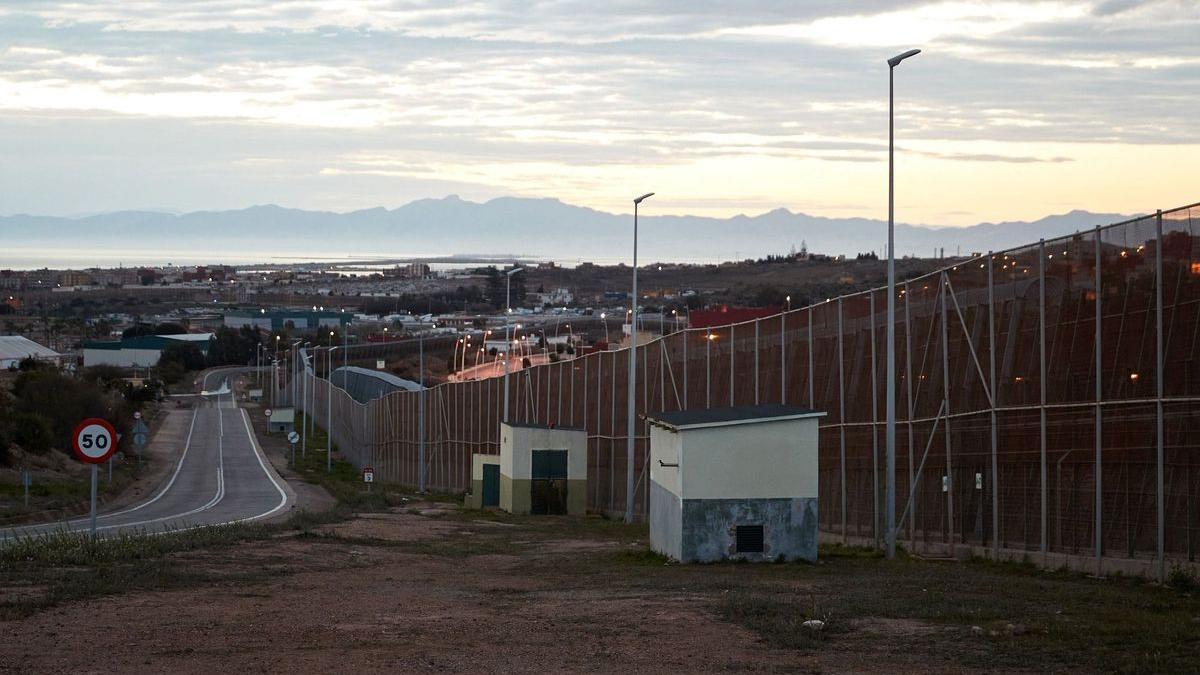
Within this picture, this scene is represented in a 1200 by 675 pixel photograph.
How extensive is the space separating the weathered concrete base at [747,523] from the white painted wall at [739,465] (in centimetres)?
13

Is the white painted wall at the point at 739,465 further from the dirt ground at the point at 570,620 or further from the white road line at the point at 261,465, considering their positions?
the white road line at the point at 261,465

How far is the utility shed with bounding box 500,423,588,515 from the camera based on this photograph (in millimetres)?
44031

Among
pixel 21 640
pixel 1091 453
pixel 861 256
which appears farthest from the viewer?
pixel 861 256

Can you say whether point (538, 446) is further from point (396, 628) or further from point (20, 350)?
point (20, 350)

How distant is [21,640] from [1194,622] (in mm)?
11082

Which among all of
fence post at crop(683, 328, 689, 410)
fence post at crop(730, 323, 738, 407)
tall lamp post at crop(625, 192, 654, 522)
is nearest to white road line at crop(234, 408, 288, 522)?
tall lamp post at crop(625, 192, 654, 522)

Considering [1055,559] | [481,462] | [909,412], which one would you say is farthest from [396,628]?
[481,462]

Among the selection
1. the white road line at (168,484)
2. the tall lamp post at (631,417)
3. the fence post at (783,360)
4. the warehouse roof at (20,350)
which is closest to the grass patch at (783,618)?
the fence post at (783,360)

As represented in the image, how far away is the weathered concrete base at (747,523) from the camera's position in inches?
941

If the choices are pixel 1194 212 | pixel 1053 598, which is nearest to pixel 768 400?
A: pixel 1194 212

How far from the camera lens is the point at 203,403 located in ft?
455

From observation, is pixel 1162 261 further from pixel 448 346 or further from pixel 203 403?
pixel 448 346

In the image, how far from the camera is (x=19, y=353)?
15462cm

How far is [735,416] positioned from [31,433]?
50.0m
